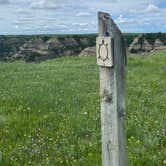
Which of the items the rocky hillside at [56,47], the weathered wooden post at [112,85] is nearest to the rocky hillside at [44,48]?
the rocky hillside at [56,47]

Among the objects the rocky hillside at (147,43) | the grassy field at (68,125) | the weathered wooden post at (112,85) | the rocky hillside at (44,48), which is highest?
the weathered wooden post at (112,85)

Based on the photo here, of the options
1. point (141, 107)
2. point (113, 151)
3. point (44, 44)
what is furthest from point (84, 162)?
point (44, 44)

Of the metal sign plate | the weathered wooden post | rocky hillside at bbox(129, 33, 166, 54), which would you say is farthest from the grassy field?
rocky hillside at bbox(129, 33, 166, 54)

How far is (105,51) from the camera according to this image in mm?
4688

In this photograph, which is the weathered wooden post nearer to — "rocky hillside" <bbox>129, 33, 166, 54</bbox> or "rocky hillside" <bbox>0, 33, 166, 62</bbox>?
"rocky hillside" <bbox>129, 33, 166, 54</bbox>

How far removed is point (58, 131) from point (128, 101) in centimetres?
347

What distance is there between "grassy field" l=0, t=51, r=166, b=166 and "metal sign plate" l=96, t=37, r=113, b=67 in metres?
2.29

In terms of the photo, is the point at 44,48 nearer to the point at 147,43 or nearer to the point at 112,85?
the point at 147,43

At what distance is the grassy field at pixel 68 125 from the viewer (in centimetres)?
703

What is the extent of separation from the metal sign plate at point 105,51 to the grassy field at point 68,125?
90.1 inches

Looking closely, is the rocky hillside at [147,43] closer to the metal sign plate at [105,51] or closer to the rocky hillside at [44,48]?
the rocky hillside at [44,48]

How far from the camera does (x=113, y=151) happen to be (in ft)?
16.1

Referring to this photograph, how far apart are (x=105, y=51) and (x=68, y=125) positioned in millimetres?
4442

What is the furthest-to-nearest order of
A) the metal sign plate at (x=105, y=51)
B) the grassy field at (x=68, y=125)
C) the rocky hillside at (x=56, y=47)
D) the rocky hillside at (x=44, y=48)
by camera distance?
the rocky hillside at (x=44, y=48) → the rocky hillside at (x=56, y=47) → the grassy field at (x=68, y=125) → the metal sign plate at (x=105, y=51)
